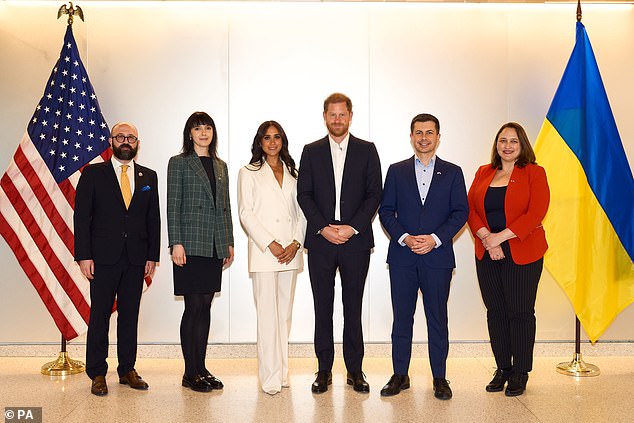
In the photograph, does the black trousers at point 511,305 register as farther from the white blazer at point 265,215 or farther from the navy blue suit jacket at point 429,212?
the white blazer at point 265,215

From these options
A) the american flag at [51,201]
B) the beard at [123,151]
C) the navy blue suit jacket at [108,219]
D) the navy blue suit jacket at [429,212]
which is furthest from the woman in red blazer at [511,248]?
the american flag at [51,201]

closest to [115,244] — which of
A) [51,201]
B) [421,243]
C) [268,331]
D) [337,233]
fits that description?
[51,201]

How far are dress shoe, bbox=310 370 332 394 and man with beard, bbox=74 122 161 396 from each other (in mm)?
1128

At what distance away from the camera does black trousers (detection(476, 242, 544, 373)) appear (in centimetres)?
419

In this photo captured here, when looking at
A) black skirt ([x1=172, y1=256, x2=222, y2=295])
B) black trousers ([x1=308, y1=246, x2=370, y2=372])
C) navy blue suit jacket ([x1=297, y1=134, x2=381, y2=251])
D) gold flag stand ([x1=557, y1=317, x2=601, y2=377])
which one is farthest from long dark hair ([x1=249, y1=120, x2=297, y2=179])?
gold flag stand ([x1=557, y1=317, x2=601, y2=377])

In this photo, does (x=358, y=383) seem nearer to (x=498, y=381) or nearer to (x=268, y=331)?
(x=268, y=331)

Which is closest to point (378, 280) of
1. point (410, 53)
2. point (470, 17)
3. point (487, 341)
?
point (487, 341)

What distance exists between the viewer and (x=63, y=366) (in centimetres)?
487

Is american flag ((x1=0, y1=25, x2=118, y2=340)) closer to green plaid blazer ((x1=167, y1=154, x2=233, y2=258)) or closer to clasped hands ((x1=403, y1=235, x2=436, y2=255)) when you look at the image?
green plaid blazer ((x1=167, y1=154, x2=233, y2=258))

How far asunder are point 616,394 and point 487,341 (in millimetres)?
1322

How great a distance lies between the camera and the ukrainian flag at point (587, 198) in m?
4.88

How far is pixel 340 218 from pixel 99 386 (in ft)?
6.23

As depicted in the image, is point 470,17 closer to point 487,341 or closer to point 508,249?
point 508,249

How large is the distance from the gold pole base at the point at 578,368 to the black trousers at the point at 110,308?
124 inches
